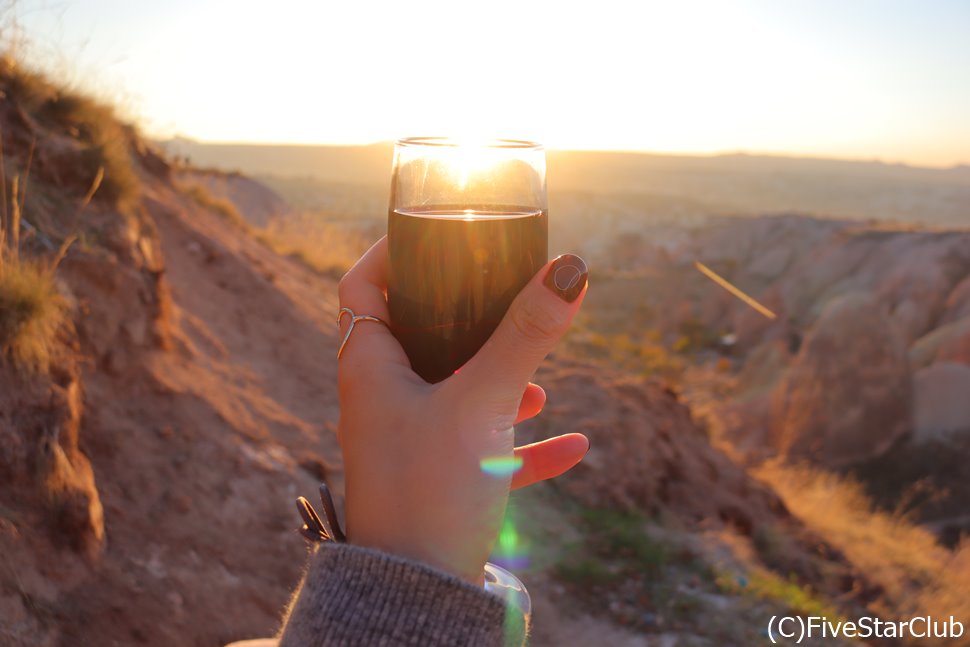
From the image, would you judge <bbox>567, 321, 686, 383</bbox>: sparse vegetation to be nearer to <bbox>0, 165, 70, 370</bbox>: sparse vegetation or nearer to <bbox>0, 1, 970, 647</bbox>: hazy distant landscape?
<bbox>0, 1, 970, 647</bbox>: hazy distant landscape

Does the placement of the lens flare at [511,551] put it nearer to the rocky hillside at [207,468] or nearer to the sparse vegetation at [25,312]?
the rocky hillside at [207,468]

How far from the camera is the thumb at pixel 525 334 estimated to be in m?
1.21

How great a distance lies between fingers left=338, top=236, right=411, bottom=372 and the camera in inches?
51.5

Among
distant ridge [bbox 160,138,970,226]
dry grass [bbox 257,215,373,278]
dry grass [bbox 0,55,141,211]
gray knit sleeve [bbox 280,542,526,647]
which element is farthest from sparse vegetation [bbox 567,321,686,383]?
distant ridge [bbox 160,138,970,226]

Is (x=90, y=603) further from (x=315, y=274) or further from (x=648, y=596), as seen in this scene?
(x=315, y=274)

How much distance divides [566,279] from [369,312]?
16.3 inches

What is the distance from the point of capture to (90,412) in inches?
119

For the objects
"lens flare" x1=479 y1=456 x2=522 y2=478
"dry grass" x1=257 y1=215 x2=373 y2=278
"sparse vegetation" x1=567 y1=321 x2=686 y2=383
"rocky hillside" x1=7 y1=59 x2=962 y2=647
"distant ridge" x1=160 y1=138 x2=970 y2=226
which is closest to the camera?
"lens flare" x1=479 y1=456 x2=522 y2=478

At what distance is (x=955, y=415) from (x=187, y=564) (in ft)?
44.8

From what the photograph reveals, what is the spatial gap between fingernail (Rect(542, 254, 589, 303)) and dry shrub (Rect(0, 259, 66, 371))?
2.07 meters

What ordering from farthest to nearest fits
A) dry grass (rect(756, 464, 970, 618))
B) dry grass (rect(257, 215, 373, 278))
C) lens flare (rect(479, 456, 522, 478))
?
dry grass (rect(257, 215, 373, 278))
dry grass (rect(756, 464, 970, 618))
lens flare (rect(479, 456, 522, 478))

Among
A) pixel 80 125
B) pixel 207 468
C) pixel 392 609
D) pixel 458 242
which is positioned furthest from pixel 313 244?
pixel 392 609

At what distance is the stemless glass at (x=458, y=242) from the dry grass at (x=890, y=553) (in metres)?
4.95

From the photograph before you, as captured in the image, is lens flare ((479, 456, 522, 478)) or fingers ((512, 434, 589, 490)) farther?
fingers ((512, 434, 589, 490))
